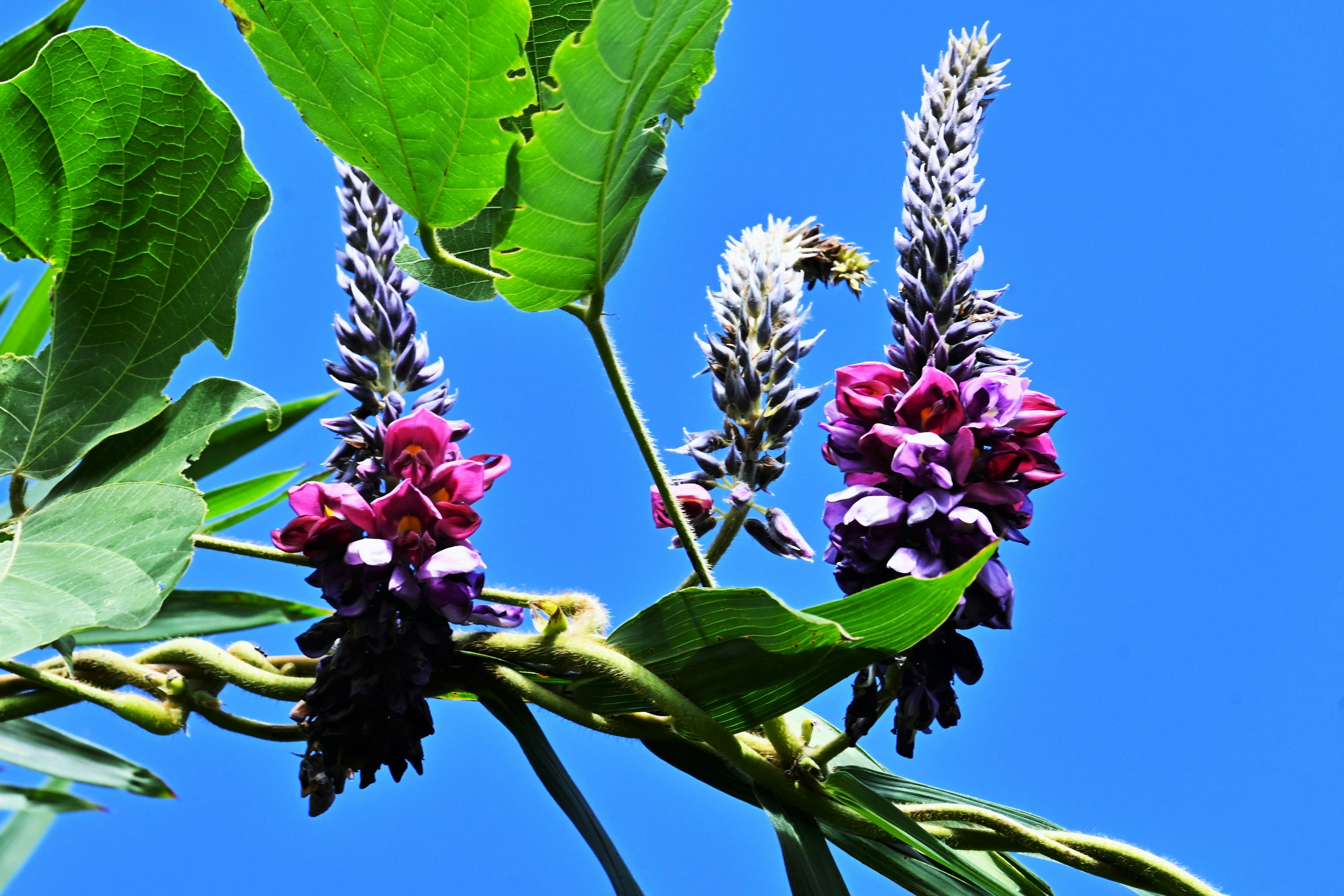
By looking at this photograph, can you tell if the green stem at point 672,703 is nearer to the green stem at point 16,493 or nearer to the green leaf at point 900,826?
the green leaf at point 900,826

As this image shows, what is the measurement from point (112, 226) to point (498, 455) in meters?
0.25

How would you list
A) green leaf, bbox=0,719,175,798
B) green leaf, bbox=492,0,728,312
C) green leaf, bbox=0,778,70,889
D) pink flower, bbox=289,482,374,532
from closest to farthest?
1. green leaf, bbox=492,0,728,312
2. pink flower, bbox=289,482,374,532
3. green leaf, bbox=0,719,175,798
4. green leaf, bbox=0,778,70,889

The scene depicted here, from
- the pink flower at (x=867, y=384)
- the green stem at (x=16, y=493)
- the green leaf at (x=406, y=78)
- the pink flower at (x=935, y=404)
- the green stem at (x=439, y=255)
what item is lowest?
the green stem at (x=16, y=493)

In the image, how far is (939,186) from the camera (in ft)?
1.89

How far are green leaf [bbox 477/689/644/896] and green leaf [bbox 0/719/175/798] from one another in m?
0.33

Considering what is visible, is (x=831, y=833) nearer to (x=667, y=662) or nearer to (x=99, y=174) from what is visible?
(x=667, y=662)

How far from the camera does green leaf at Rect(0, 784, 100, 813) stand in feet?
2.53

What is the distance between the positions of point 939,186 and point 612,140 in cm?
24

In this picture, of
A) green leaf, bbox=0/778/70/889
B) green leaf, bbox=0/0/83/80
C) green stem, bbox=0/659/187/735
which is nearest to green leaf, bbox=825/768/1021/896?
green stem, bbox=0/659/187/735

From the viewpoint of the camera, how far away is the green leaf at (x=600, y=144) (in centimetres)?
39

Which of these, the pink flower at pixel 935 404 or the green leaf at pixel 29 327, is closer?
the pink flower at pixel 935 404

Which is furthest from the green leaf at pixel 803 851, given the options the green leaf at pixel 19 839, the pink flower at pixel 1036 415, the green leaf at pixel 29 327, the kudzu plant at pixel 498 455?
the green leaf at pixel 29 327

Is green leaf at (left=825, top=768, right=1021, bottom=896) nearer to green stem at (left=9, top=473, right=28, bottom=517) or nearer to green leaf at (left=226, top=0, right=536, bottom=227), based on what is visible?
green leaf at (left=226, top=0, right=536, bottom=227)

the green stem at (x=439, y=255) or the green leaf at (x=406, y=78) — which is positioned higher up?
the green leaf at (x=406, y=78)
